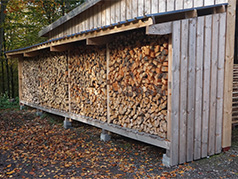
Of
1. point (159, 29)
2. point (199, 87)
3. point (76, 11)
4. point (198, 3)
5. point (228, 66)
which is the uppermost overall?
point (76, 11)

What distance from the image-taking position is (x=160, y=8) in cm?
577

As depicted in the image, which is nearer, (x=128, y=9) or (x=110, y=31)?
(x=110, y=31)

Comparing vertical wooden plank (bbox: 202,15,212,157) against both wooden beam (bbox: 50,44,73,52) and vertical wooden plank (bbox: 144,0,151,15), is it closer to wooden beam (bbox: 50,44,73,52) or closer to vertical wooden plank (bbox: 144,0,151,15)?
vertical wooden plank (bbox: 144,0,151,15)

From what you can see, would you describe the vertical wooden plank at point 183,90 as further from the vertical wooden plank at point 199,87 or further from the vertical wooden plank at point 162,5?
the vertical wooden plank at point 162,5

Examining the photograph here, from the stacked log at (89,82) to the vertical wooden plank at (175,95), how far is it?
6.97 feet

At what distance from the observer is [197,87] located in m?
4.23

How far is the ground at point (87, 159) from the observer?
13.0ft

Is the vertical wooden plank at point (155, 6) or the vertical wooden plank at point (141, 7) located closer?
the vertical wooden plank at point (155, 6)

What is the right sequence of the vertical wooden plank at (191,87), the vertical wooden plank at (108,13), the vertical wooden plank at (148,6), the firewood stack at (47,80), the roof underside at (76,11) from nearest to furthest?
the vertical wooden plank at (191,87)
the vertical wooden plank at (148,6)
the vertical wooden plank at (108,13)
the firewood stack at (47,80)
the roof underside at (76,11)

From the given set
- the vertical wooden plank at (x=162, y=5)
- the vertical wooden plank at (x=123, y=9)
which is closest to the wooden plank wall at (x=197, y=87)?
the vertical wooden plank at (x=162, y=5)

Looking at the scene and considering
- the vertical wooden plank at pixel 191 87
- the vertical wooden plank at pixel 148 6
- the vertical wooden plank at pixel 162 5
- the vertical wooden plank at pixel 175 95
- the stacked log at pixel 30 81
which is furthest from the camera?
the stacked log at pixel 30 81

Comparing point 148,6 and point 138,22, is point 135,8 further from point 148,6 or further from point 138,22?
point 138,22

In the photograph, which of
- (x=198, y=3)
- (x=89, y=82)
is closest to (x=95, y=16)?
(x=89, y=82)

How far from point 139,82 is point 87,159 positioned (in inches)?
74.1
